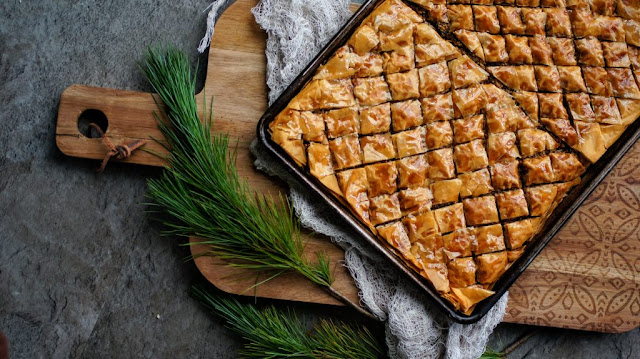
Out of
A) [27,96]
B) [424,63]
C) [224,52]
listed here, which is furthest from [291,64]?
[27,96]

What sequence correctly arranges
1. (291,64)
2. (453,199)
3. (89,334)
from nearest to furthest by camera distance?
(453,199), (291,64), (89,334)

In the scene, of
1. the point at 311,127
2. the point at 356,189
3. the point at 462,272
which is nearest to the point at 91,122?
the point at 311,127

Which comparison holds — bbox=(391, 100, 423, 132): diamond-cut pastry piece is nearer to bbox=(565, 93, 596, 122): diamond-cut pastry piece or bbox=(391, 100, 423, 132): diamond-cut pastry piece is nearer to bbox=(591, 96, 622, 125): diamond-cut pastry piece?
bbox=(565, 93, 596, 122): diamond-cut pastry piece

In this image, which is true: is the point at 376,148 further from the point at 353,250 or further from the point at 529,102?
the point at 529,102

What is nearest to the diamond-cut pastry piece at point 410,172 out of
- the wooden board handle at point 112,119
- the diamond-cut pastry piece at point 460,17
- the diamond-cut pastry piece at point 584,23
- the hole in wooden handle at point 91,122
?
the diamond-cut pastry piece at point 460,17

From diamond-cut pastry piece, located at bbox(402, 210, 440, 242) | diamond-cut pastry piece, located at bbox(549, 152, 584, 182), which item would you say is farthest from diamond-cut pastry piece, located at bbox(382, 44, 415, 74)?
diamond-cut pastry piece, located at bbox(549, 152, 584, 182)

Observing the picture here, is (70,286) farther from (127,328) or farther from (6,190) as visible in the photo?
(6,190)
